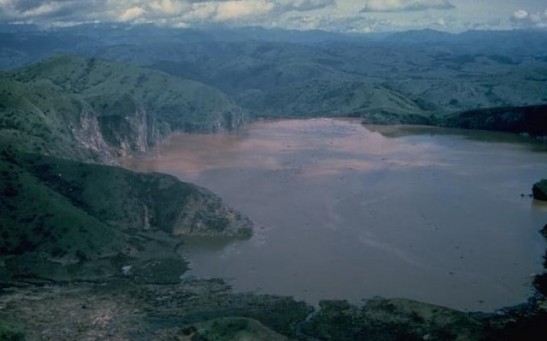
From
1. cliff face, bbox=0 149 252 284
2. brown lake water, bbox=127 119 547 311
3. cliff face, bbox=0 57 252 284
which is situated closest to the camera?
brown lake water, bbox=127 119 547 311

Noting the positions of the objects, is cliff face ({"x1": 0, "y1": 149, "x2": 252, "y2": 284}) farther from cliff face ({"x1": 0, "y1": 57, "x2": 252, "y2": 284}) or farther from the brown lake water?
the brown lake water

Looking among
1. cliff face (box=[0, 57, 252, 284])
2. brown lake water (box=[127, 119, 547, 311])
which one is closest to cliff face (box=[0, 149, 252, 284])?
cliff face (box=[0, 57, 252, 284])

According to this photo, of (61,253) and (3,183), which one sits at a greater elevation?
(3,183)

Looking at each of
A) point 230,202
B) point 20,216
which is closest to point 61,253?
point 20,216

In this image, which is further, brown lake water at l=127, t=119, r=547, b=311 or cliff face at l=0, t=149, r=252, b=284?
cliff face at l=0, t=149, r=252, b=284

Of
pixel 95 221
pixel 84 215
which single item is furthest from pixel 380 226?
pixel 84 215

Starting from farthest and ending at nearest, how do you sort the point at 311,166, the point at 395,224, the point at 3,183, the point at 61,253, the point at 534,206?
the point at 311,166 < the point at 534,206 < the point at 395,224 < the point at 3,183 < the point at 61,253

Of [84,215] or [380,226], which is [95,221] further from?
[380,226]

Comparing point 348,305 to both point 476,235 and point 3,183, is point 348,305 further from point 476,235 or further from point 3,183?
point 3,183
